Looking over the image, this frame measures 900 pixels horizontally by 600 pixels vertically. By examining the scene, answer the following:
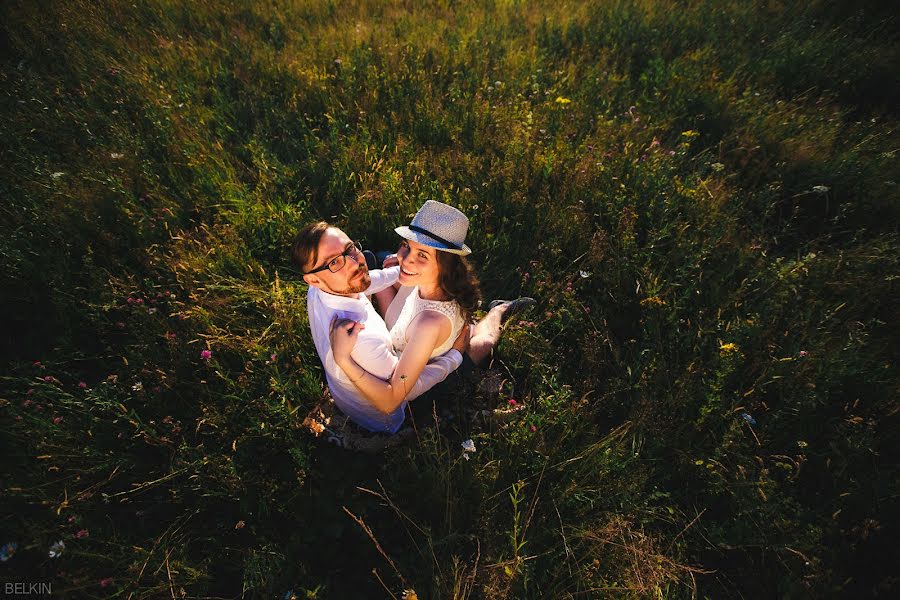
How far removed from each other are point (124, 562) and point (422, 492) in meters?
1.51

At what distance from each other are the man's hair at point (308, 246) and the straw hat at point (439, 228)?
0.43 metres

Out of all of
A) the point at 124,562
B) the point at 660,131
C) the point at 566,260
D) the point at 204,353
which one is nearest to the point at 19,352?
the point at 204,353

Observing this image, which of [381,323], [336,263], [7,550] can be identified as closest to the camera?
[7,550]

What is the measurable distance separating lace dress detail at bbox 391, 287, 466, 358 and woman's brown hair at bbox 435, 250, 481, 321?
0.06 meters

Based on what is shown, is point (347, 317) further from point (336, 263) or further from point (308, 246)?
point (308, 246)

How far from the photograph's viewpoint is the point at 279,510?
2.21 m

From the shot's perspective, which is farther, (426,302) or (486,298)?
(486,298)

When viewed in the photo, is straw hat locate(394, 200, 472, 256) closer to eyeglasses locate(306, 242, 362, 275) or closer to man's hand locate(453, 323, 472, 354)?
eyeglasses locate(306, 242, 362, 275)

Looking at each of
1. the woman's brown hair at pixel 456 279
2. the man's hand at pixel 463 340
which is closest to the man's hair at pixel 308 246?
the woman's brown hair at pixel 456 279

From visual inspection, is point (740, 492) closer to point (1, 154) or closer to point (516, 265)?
point (516, 265)

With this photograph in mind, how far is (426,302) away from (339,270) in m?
0.55

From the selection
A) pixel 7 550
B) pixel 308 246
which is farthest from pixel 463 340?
pixel 7 550

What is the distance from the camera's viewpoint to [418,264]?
2318 millimetres

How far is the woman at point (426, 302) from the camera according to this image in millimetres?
2166
